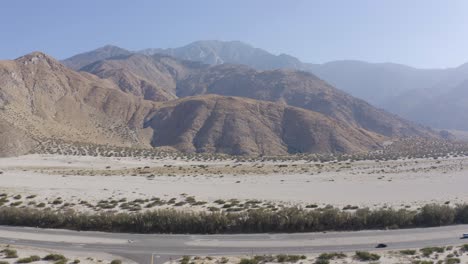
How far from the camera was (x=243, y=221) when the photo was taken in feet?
91.6

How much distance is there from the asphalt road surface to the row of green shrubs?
1109mm

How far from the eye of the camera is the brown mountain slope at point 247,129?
353 feet

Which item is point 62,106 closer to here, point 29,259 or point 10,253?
point 10,253

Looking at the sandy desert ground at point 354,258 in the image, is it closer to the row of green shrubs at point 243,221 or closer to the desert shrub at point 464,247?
the desert shrub at point 464,247

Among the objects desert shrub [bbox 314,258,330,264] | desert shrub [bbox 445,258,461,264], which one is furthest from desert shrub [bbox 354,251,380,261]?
desert shrub [bbox 445,258,461,264]

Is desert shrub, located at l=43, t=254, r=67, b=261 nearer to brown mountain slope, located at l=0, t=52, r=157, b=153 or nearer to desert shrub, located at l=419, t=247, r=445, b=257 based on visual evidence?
desert shrub, located at l=419, t=247, r=445, b=257

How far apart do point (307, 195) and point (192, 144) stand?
7057 cm

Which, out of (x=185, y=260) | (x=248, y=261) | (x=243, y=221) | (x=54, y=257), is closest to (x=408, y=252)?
(x=248, y=261)

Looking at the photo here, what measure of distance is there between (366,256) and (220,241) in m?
8.65

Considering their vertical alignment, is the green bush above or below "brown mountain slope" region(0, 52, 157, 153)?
below

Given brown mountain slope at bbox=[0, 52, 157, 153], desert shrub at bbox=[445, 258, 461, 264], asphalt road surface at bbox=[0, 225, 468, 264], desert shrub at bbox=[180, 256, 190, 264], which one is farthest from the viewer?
brown mountain slope at bbox=[0, 52, 157, 153]

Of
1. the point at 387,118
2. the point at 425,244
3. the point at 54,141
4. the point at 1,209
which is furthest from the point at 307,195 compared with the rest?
the point at 387,118

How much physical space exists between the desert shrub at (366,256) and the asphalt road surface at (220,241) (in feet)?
5.13

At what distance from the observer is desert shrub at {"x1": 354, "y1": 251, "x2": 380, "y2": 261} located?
68.2ft
